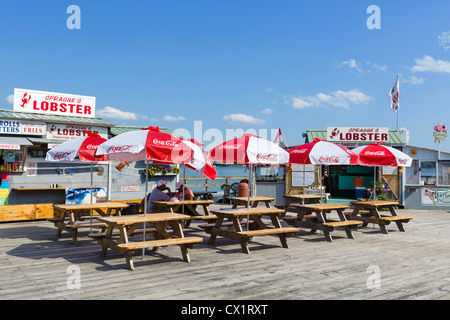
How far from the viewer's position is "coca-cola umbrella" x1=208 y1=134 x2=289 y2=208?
7.52 m

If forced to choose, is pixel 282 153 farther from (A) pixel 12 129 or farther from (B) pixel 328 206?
(A) pixel 12 129

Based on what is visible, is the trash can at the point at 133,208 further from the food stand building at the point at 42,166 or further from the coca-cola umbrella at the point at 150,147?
the coca-cola umbrella at the point at 150,147

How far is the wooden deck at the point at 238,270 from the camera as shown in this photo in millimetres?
4969

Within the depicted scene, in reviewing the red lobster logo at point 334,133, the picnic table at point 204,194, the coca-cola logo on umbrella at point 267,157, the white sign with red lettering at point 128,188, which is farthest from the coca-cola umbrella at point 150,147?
the red lobster logo at point 334,133

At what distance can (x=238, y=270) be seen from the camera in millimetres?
6168

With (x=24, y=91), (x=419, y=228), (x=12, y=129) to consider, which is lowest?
(x=419, y=228)

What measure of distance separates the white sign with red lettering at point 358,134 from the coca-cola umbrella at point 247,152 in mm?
10622

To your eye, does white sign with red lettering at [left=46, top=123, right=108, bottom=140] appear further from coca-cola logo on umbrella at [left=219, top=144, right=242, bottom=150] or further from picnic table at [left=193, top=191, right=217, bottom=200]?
coca-cola logo on umbrella at [left=219, top=144, right=242, bottom=150]

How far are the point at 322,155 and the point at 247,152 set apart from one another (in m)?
2.36

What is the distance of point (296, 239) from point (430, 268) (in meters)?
3.16

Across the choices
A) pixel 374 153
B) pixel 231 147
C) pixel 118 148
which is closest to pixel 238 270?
pixel 231 147

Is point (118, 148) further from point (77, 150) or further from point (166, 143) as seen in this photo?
point (77, 150)
